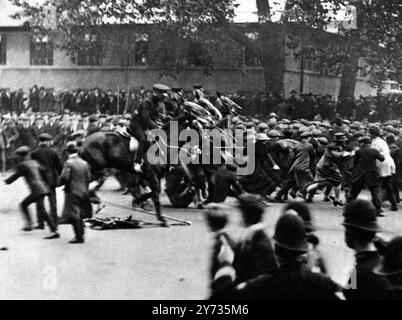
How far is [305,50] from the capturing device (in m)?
23.3

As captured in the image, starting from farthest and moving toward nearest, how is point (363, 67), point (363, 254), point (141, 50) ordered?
1. point (141, 50)
2. point (363, 67)
3. point (363, 254)

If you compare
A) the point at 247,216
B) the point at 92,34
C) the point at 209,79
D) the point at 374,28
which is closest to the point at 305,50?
the point at 374,28

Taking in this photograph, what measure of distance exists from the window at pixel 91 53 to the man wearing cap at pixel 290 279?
22.3 m

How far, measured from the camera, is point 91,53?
2941 cm

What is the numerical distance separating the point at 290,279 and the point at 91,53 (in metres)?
25.5

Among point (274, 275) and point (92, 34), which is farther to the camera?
point (92, 34)

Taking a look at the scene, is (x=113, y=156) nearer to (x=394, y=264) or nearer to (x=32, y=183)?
(x=32, y=183)

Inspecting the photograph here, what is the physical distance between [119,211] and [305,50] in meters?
11.4

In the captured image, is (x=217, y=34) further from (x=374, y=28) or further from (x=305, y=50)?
(x=374, y=28)

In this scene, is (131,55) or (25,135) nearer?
(25,135)

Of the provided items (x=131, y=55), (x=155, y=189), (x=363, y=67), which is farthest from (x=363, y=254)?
(x=131, y=55)

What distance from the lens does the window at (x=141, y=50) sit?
27484 mm

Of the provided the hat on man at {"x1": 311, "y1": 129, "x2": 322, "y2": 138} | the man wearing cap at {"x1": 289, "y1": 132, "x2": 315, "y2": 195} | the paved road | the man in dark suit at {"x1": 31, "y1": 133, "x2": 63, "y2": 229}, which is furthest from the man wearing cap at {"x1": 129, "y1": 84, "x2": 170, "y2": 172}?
the hat on man at {"x1": 311, "y1": 129, "x2": 322, "y2": 138}

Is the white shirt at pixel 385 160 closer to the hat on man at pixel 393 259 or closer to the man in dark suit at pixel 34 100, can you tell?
the hat on man at pixel 393 259
